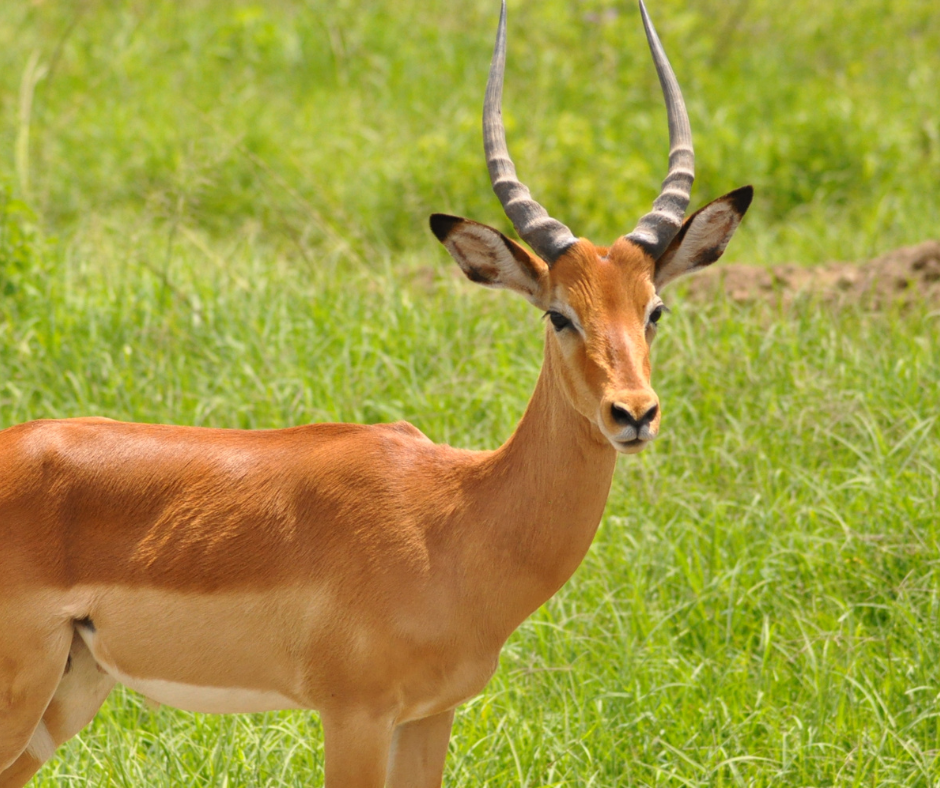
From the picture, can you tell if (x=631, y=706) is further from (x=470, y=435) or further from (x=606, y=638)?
(x=470, y=435)

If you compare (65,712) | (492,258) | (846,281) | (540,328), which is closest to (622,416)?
(492,258)

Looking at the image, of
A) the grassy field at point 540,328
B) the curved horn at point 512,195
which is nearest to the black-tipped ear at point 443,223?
the curved horn at point 512,195

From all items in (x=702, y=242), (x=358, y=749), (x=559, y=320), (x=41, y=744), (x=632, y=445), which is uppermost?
(x=702, y=242)

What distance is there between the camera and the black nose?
2811mm

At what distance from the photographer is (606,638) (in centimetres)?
455

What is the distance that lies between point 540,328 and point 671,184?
289cm

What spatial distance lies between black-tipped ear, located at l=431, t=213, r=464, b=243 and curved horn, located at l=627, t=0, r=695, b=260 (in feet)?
1.51

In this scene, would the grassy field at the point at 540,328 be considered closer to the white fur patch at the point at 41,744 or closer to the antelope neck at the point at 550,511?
the white fur patch at the point at 41,744

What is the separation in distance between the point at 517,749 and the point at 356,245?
4588mm

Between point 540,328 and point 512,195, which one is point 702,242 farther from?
point 540,328

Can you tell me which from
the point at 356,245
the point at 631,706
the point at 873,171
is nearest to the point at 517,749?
the point at 631,706

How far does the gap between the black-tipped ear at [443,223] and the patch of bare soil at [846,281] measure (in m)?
3.40

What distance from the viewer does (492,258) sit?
10.7 feet

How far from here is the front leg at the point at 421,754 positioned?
3.38m
